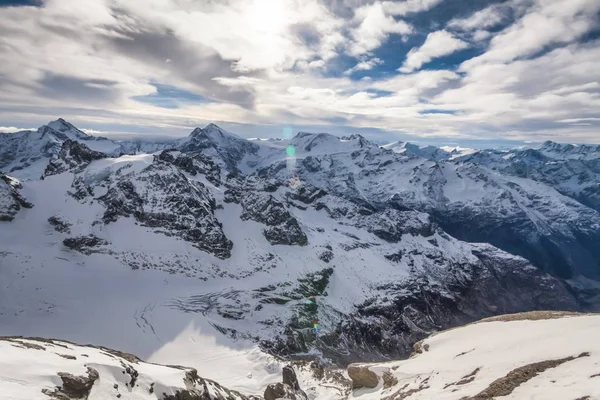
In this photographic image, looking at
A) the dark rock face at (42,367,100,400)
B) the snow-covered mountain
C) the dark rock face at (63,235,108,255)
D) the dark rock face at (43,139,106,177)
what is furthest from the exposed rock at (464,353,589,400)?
the dark rock face at (43,139,106,177)

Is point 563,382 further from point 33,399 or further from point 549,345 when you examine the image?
point 33,399

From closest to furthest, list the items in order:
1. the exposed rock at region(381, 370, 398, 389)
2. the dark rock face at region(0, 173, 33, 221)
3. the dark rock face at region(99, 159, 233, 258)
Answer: the exposed rock at region(381, 370, 398, 389) < the dark rock face at region(0, 173, 33, 221) < the dark rock face at region(99, 159, 233, 258)

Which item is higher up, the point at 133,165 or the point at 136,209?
the point at 133,165

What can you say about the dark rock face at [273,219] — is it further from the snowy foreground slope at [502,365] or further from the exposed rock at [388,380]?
the exposed rock at [388,380]

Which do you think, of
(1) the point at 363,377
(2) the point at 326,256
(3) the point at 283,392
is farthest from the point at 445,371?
(2) the point at 326,256

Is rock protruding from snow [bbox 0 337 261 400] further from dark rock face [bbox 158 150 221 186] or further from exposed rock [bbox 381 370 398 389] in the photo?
dark rock face [bbox 158 150 221 186]

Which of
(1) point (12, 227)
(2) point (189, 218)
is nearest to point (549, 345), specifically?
(2) point (189, 218)

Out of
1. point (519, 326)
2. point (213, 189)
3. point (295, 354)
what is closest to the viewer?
point (519, 326)
